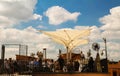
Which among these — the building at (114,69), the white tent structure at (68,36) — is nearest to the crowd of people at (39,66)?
the building at (114,69)

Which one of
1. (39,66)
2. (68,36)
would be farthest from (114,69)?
(68,36)

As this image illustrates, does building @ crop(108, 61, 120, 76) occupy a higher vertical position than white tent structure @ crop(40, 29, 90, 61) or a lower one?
lower

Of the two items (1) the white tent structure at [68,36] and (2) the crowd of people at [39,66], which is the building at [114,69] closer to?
(2) the crowd of people at [39,66]

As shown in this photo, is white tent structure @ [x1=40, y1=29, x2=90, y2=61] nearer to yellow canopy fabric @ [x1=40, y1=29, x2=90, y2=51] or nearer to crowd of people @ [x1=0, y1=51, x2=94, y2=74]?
yellow canopy fabric @ [x1=40, y1=29, x2=90, y2=51]

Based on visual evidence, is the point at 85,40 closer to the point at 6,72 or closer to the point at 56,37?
the point at 56,37

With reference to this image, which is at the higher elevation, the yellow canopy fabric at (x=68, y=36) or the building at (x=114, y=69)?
A: the yellow canopy fabric at (x=68, y=36)

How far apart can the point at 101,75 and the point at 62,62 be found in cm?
363

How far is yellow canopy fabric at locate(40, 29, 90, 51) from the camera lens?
3102 centimetres

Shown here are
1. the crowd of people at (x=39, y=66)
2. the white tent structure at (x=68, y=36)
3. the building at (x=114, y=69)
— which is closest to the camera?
the building at (x=114, y=69)

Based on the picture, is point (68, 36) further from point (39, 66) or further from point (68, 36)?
point (39, 66)

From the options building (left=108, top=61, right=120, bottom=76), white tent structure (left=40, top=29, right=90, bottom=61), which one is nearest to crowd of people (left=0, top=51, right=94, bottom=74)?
building (left=108, top=61, right=120, bottom=76)

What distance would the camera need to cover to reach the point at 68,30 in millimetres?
33312

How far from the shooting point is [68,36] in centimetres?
3209

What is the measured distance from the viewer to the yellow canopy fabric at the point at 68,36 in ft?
102
